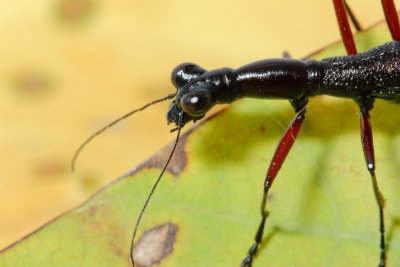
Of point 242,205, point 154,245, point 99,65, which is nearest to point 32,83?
point 99,65

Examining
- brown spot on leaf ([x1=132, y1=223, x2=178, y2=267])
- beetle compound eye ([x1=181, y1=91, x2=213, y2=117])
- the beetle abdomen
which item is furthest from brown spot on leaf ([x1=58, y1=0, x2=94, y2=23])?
brown spot on leaf ([x1=132, y1=223, x2=178, y2=267])

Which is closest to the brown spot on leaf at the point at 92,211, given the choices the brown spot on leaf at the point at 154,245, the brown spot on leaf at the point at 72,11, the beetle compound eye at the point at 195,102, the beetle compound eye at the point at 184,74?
the brown spot on leaf at the point at 154,245

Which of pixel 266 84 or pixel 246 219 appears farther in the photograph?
pixel 266 84

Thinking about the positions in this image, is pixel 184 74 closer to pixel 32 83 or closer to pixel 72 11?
pixel 32 83

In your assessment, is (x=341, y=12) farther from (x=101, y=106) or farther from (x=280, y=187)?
(x=101, y=106)

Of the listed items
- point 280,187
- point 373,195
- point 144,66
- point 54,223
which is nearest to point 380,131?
point 373,195

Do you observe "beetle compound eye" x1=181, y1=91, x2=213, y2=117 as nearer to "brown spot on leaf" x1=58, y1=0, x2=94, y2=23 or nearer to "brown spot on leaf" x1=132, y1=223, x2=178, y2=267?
"brown spot on leaf" x1=132, y1=223, x2=178, y2=267
